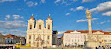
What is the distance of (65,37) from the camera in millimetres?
70625

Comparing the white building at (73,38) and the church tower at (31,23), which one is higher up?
the church tower at (31,23)

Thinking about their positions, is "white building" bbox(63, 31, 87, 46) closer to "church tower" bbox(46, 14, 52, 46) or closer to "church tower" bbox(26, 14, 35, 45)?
"church tower" bbox(46, 14, 52, 46)

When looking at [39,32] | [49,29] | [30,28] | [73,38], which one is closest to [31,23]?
[30,28]

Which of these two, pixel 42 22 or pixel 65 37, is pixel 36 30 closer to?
pixel 42 22

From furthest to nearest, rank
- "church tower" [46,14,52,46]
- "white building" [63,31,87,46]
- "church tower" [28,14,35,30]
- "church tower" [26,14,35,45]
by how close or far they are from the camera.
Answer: "church tower" [28,14,35,30], "church tower" [26,14,35,45], "church tower" [46,14,52,46], "white building" [63,31,87,46]

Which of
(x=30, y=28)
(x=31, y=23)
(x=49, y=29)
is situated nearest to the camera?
(x=49, y=29)

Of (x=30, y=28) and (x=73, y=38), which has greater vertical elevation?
(x=30, y=28)

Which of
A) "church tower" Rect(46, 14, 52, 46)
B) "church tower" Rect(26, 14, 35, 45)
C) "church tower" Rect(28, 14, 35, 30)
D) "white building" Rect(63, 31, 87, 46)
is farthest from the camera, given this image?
"church tower" Rect(28, 14, 35, 30)

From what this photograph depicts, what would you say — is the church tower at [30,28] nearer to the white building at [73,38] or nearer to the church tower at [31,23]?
the church tower at [31,23]

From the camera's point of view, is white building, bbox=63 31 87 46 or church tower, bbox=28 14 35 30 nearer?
white building, bbox=63 31 87 46

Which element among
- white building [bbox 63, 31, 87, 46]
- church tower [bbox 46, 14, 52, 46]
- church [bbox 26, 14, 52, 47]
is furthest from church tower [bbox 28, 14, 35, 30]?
white building [bbox 63, 31, 87, 46]

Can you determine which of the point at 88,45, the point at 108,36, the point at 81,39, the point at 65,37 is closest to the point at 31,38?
the point at 65,37

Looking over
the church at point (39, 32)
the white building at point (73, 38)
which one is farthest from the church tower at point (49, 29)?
the white building at point (73, 38)

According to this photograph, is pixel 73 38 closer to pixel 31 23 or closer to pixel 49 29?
pixel 49 29
